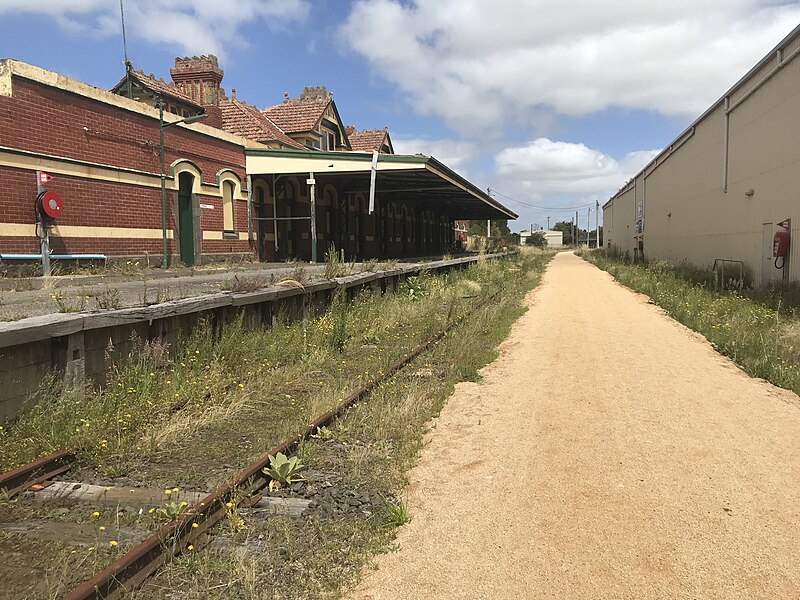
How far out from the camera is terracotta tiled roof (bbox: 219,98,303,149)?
24500 mm

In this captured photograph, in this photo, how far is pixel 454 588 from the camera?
2926 millimetres

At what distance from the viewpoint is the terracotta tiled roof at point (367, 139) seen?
38094 millimetres

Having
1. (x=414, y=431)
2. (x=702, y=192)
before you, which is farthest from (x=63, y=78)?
(x=702, y=192)

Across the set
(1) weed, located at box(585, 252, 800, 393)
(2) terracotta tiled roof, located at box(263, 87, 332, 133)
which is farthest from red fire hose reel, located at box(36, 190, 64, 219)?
(2) terracotta tiled roof, located at box(263, 87, 332, 133)

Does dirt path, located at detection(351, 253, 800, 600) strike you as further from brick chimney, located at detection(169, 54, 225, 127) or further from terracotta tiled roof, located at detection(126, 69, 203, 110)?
brick chimney, located at detection(169, 54, 225, 127)

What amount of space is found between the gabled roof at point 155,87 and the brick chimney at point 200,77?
1.21ft

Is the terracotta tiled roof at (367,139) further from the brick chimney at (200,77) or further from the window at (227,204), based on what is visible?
the window at (227,204)

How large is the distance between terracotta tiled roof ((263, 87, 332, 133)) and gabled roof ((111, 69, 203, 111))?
493cm

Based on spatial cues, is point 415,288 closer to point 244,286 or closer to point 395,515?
point 244,286

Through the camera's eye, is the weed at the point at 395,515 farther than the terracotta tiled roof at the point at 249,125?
No

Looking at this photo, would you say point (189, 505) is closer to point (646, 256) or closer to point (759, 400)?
point (759, 400)

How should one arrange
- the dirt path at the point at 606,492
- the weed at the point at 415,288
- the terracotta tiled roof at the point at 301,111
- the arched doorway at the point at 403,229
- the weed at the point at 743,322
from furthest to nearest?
the arched doorway at the point at 403,229 → the terracotta tiled roof at the point at 301,111 → the weed at the point at 415,288 → the weed at the point at 743,322 → the dirt path at the point at 606,492

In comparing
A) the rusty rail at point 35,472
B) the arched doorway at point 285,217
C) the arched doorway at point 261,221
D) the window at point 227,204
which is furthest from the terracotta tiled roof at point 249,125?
the rusty rail at point 35,472

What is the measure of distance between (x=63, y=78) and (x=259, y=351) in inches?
400
